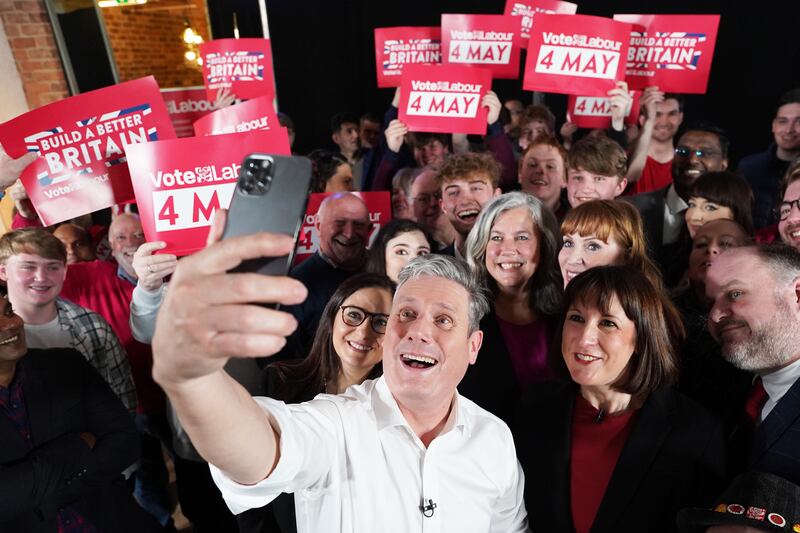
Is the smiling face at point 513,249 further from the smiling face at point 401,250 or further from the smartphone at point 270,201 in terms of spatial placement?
the smartphone at point 270,201

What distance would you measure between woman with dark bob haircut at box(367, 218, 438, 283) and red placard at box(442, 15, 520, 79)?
226cm

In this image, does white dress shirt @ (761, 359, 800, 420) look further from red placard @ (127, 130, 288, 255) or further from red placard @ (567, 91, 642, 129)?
red placard @ (567, 91, 642, 129)

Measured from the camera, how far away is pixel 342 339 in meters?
2.08

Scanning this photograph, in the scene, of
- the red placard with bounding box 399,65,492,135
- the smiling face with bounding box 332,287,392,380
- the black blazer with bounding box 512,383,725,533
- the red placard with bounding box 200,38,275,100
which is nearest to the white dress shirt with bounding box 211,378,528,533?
the black blazer with bounding box 512,383,725,533

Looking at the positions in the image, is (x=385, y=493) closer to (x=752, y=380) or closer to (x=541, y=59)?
(x=752, y=380)

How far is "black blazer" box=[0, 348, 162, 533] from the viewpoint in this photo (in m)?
1.88

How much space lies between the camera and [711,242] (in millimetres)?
2537

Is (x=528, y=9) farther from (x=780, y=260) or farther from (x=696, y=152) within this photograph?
(x=780, y=260)

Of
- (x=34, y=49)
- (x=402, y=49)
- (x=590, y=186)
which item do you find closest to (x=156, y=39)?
(x=34, y=49)

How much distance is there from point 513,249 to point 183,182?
1364 millimetres

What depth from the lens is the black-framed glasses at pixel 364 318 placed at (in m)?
2.08

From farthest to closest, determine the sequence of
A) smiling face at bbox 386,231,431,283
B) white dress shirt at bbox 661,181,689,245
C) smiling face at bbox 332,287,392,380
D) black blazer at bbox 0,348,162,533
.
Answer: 1. white dress shirt at bbox 661,181,689,245
2. smiling face at bbox 386,231,431,283
3. smiling face at bbox 332,287,392,380
4. black blazer at bbox 0,348,162,533

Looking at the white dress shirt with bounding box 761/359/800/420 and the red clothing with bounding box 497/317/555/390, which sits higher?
the white dress shirt with bounding box 761/359/800/420

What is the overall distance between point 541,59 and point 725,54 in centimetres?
346
